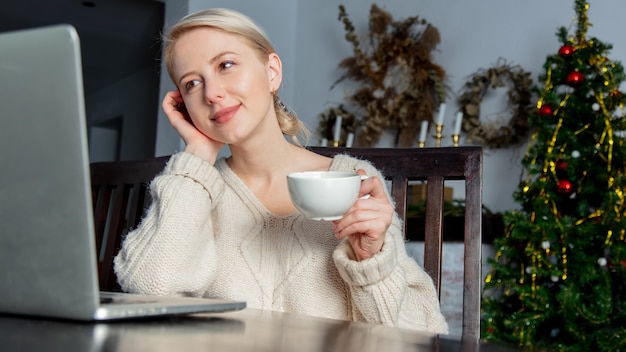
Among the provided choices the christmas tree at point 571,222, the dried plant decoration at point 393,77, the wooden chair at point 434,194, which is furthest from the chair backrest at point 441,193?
the dried plant decoration at point 393,77

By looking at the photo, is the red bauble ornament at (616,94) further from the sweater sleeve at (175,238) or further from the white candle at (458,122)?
the sweater sleeve at (175,238)

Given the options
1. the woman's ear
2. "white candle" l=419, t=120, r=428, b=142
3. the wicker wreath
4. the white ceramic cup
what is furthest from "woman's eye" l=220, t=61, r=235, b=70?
"white candle" l=419, t=120, r=428, b=142

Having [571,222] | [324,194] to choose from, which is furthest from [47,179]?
[571,222]

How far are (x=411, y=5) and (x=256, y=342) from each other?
3.34 metres

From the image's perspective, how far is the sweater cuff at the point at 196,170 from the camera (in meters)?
1.18

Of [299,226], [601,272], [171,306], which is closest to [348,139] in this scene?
[601,272]

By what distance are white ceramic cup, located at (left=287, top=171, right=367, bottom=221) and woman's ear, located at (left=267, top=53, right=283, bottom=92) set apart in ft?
1.61

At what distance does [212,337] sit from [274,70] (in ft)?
2.81

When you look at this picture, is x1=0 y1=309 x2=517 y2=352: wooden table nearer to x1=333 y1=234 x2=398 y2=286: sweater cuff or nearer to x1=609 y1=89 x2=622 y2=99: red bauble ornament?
x1=333 y1=234 x2=398 y2=286: sweater cuff

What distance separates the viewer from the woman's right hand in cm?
124

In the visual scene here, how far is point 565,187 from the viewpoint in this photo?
8.14ft

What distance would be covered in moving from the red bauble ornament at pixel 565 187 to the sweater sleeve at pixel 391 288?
1504 mm

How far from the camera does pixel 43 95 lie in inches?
17.1

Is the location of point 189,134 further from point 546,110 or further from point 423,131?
point 423,131
